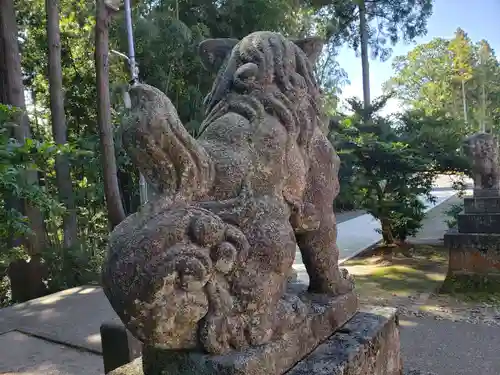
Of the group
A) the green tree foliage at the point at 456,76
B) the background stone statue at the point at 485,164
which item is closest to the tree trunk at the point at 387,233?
the background stone statue at the point at 485,164

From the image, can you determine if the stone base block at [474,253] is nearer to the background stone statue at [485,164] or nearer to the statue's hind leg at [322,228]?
the background stone statue at [485,164]

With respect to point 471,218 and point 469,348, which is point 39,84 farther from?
point 469,348

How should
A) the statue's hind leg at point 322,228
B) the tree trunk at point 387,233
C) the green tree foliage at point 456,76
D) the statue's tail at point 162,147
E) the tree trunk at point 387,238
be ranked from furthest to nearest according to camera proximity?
the green tree foliage at point 456,76 < the tree trunk at point 387,233 < the tree trunk at point 387,238 < the statue's hind leg at point 322,228 < the statue's tail at point 162,147

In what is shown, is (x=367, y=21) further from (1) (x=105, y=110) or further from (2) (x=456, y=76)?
(2) (x=456, y=76)

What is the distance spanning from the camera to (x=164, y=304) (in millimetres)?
1308

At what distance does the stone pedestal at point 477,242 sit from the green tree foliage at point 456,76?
20.5 m

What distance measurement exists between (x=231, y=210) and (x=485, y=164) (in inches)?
210

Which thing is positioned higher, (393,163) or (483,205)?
(393,163)

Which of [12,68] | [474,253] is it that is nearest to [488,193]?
[474,253]

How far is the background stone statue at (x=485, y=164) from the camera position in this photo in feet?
19.4

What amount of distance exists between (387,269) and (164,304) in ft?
19.2

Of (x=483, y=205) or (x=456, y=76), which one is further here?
(x=456, y=76)

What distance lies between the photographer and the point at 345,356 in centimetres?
175

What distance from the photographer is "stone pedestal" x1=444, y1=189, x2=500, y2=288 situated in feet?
17.2
